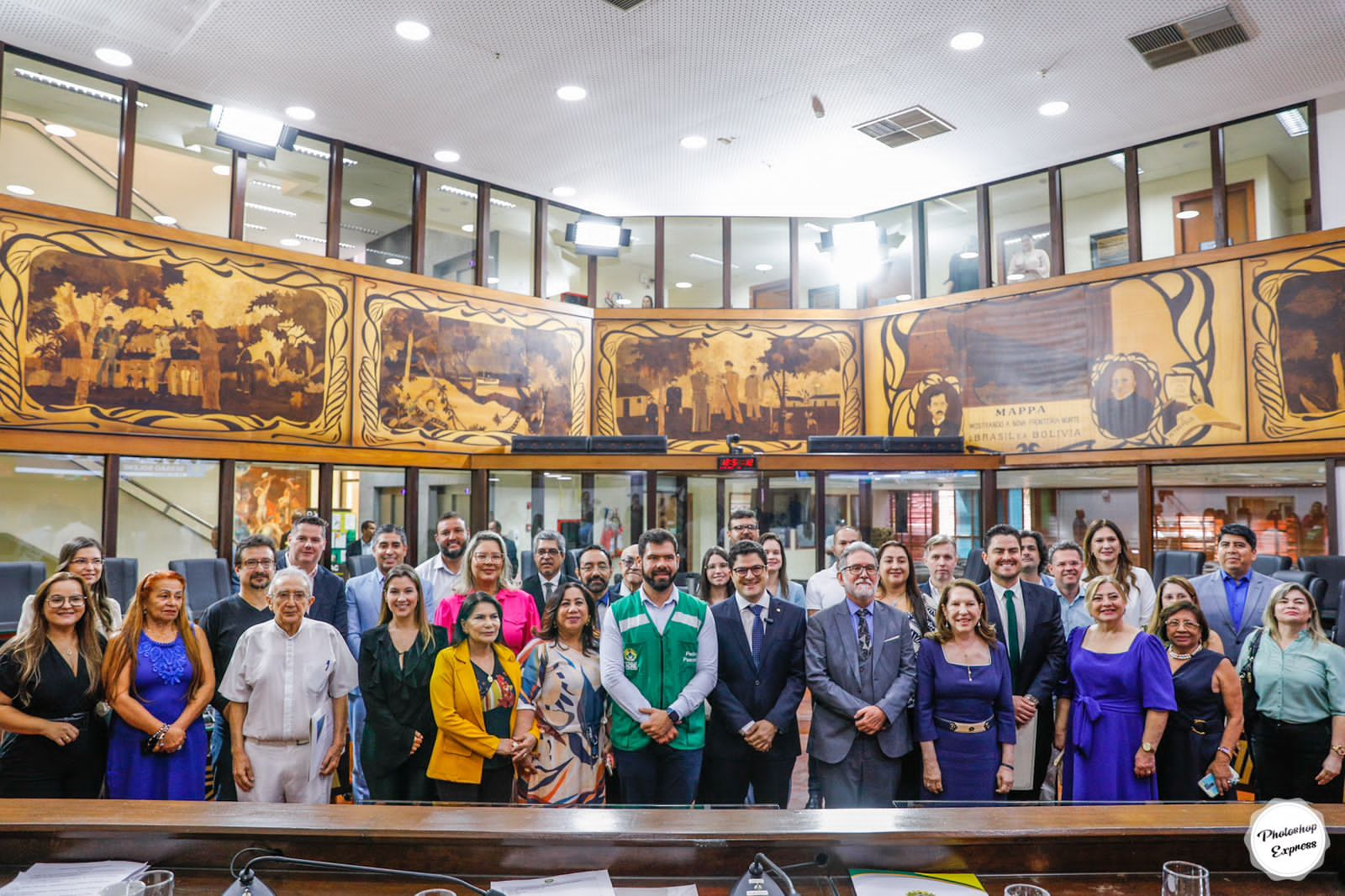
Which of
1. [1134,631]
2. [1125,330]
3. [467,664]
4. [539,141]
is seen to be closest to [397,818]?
[467,664]

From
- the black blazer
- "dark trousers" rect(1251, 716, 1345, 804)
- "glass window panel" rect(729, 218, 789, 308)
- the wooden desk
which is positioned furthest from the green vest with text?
"glass window panel" rect(729, 218, 789, 308)

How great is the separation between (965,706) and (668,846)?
7.38ft

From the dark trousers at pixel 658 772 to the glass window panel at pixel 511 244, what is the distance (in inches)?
309

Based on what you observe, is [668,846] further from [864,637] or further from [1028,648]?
[1028,648]

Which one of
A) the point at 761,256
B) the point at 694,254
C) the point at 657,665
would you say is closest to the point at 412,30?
the point at 694,254

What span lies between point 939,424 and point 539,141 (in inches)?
228

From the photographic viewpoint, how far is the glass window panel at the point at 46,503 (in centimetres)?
734

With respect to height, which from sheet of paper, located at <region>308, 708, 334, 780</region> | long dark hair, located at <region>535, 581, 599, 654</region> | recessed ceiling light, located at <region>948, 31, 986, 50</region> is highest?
recessed ceiling light, located at <region>948, 31, 986, 50</region>

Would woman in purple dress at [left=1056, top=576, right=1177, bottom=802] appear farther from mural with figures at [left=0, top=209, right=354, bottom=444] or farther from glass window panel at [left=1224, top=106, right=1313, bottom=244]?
mural with figures at [left=0, top=209, right=354, bottom=444]

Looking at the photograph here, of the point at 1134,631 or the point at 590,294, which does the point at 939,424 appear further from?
the point at 1134,631

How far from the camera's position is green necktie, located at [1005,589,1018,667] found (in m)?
4.18

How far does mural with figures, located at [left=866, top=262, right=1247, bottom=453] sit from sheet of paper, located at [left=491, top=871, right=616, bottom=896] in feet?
29.7

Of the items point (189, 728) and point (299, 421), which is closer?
point (189, 728)

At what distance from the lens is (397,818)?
5.92 ft
